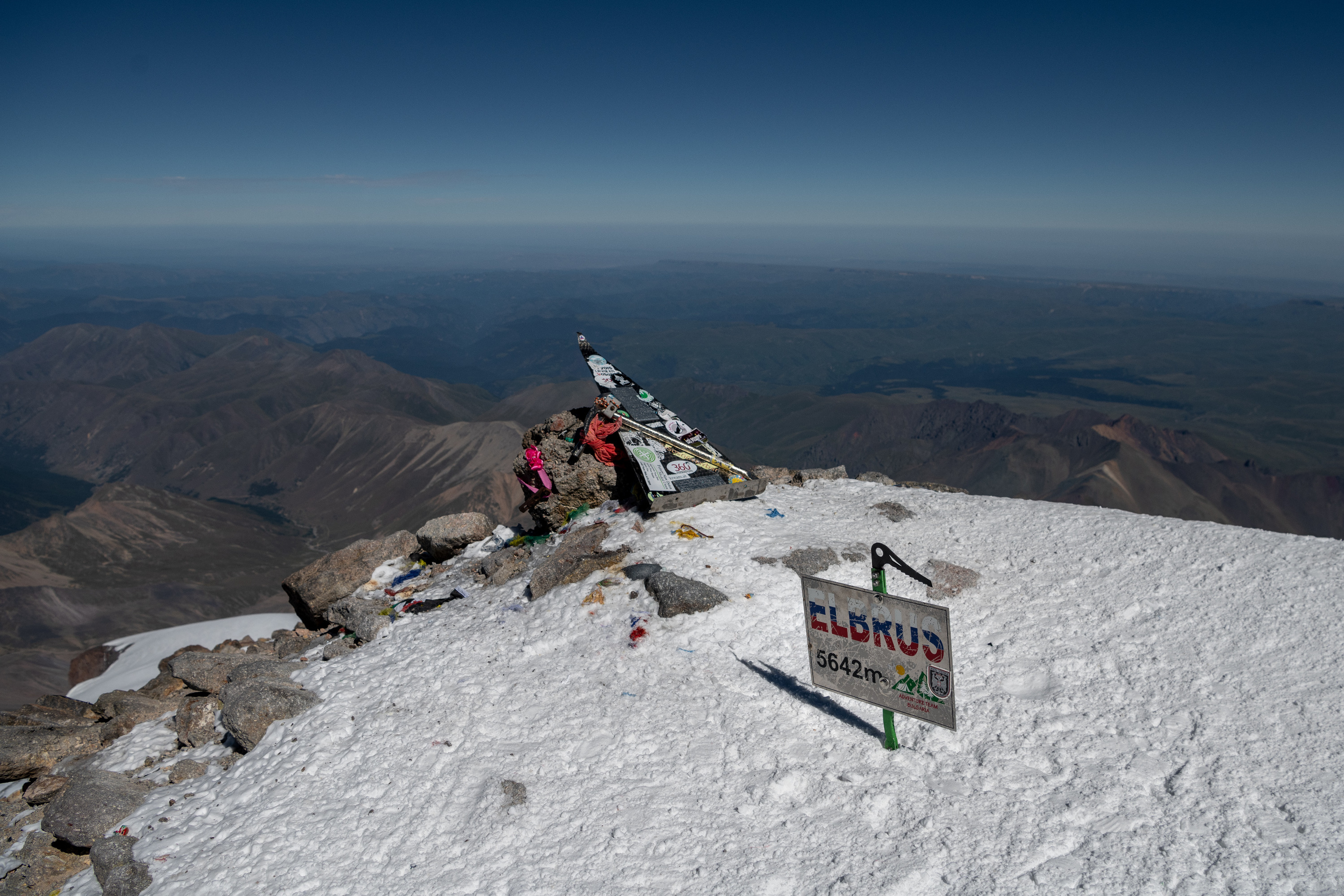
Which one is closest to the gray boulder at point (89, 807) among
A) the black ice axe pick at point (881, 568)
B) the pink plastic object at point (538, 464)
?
the pink plastic object at point (538, 464)

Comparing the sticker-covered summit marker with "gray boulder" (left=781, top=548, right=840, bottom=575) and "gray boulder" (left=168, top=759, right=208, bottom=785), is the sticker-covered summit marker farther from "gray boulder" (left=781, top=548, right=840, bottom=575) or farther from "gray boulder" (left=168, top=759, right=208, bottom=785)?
"gray boulder" (left=168, top=759, right=208, bottom=785)

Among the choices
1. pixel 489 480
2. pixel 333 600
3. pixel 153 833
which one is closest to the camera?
pixel 153 833

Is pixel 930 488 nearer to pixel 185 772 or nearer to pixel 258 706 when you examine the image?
pixel 258 706

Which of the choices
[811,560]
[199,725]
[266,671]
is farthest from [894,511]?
[199,725]

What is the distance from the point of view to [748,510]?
16.6 m

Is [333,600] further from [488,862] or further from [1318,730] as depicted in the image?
[1318,730]

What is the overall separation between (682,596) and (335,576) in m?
12.6

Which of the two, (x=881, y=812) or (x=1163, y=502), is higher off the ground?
(x=881, y=812)

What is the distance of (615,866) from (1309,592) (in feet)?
40.0

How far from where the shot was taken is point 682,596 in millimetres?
12539

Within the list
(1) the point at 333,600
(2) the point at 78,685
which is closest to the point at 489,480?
(2) the point at 78,685

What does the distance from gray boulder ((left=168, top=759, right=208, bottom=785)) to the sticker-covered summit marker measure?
10.1 metres

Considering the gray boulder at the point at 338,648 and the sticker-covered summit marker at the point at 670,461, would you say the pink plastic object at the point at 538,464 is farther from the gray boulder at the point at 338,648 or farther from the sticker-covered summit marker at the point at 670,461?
the gray boulder at the point at 338,648

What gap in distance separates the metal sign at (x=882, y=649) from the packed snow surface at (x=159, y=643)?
1099 inches
